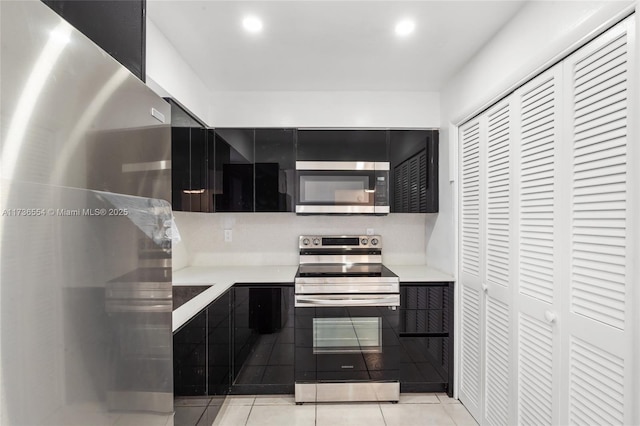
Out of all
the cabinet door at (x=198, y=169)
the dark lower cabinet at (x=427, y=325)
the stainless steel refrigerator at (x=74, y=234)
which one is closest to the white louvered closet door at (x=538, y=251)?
the dark lower cabinet at (x=427, y=325)

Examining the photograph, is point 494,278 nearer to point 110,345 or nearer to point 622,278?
point 622,278

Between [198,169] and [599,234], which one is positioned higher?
[198,169]

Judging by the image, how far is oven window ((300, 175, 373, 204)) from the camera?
2.73 meters

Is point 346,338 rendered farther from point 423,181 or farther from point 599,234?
point 599,234

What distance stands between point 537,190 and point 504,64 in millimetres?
754

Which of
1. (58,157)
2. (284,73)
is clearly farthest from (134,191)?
(284,73)

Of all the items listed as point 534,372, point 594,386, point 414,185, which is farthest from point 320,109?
point 594,386

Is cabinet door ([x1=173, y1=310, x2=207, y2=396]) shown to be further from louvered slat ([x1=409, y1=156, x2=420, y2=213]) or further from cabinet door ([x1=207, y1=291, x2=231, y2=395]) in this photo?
louvered slat ([x1=409, y1=156, x2=420, y2=213])

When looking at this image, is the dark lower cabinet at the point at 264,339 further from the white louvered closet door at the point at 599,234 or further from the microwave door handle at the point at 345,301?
the white louvered closet door at the point at 599,234

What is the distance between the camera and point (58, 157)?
0.44m

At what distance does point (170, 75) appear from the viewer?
1.93 metres

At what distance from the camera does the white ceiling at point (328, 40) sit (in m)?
1.64

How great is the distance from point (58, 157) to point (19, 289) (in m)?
0.17

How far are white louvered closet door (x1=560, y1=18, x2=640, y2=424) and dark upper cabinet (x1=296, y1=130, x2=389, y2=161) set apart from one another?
154cm
